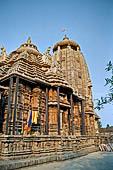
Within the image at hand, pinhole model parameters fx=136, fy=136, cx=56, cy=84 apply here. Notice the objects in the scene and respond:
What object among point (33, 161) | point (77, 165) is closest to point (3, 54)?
point (33, 161)

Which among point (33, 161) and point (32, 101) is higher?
point (32, 101)

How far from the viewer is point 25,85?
56.6ft

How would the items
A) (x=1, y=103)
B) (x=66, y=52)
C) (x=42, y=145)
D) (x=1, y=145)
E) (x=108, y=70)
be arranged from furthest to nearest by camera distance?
(x=66, y=52) < (x=1, y=103) < (x=42, y=145) < (x=1, y=145) < (x=108, y=70)

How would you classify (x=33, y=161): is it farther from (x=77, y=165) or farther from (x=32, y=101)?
(x=32, y=101)

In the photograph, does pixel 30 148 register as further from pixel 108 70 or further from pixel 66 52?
pixel 66 52

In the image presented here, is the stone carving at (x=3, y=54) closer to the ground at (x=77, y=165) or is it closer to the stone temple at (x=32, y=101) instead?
the stone temple at (x=32, y=101)

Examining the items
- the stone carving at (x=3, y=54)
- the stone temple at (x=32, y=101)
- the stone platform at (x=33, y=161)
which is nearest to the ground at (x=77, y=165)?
the stone platform at (x=33, y=161)

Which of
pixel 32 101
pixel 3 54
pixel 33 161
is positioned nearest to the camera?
pixel 33 161

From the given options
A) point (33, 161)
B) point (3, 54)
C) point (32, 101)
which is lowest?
point (33, 161)

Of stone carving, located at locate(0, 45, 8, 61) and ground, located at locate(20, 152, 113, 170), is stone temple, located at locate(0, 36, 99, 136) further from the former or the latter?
stone carving, located at locate(0, 45, 8, 61)

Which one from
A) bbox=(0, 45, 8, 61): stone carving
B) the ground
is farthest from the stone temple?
bbox=(0, 45, 8, 61): stone carving

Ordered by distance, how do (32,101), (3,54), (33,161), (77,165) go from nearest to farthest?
(77,165)
(33,161)
(32,101)
(3,54)

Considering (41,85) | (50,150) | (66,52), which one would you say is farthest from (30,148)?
(66,52)

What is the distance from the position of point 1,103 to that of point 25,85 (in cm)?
371
